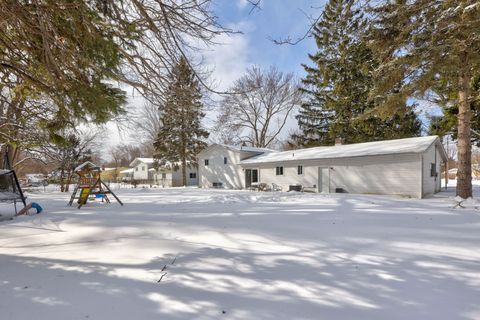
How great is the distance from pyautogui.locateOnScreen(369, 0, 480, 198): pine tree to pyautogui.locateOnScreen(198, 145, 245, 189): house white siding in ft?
50.9

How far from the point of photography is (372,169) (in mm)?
15484

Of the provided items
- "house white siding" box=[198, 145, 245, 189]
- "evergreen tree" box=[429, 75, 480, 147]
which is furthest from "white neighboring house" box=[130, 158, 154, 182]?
"evergreen tree" box=[429, 75, 480, 147]

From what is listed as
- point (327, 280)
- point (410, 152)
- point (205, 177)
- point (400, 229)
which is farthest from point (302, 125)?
point (327, 280)

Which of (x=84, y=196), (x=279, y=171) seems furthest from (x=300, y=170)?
(x=84, y=196)

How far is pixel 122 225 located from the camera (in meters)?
6.02

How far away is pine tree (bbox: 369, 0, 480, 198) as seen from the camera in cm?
685

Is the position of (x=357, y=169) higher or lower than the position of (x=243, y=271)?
higher

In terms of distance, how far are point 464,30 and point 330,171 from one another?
11347 mm

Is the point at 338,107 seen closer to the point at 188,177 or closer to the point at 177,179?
the point at 188,177

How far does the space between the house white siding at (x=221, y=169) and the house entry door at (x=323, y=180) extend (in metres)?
7.51

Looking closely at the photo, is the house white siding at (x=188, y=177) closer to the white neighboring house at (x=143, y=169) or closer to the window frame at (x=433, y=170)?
the white neighboring house at (x=143, y=169)

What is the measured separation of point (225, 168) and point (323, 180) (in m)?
9.99

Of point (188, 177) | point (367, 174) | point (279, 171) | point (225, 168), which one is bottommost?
point (188, 177)

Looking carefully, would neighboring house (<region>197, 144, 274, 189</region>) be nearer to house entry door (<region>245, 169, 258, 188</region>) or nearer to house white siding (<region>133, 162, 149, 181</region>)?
house entry door (<region>245, 169, 258, 188</region>)
